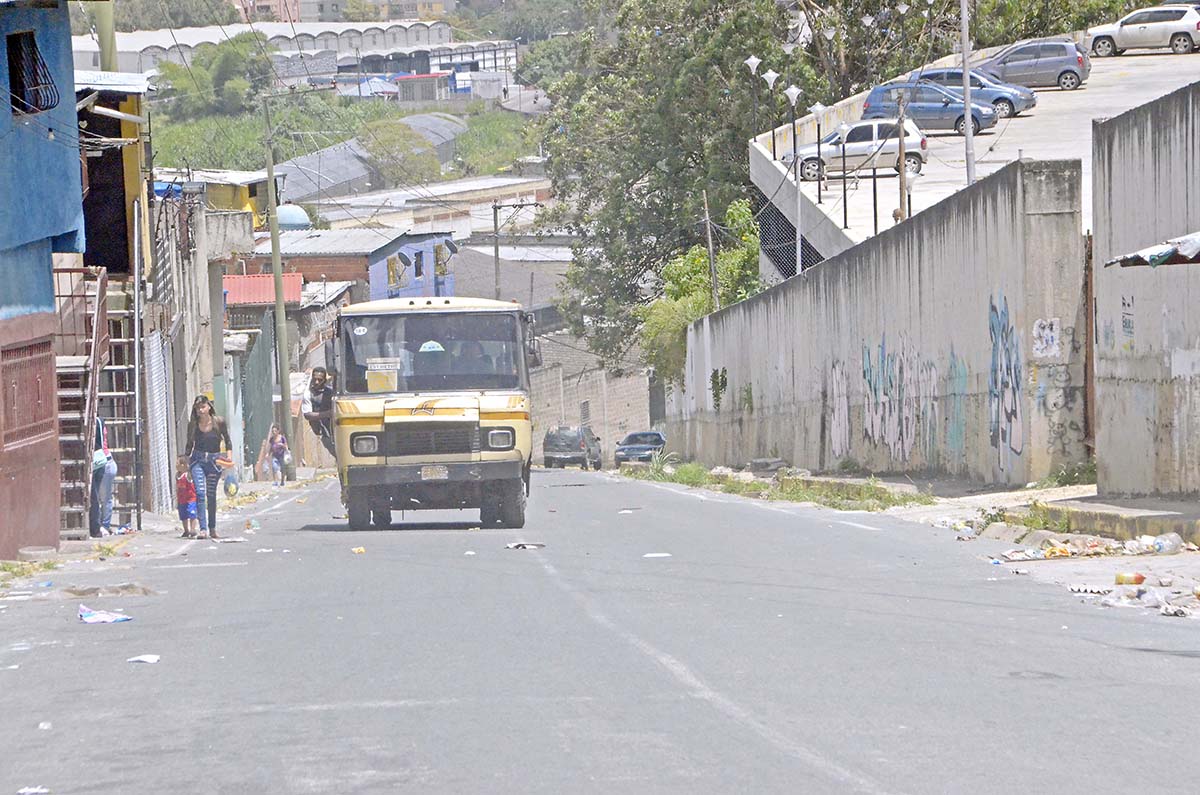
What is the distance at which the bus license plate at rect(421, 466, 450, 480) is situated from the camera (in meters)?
20.0

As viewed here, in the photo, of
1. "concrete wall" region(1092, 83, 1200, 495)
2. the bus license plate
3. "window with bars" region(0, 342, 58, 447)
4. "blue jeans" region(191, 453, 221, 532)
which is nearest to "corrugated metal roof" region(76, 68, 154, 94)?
"window with bars" region(0, 342, 58, 447)

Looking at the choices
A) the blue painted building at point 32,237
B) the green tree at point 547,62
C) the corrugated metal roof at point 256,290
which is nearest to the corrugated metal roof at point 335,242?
the corrugated metal roof at point 256,290

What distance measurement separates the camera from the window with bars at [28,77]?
20.8 m

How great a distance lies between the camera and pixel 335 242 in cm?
8181

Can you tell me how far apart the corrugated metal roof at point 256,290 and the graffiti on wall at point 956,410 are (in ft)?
124

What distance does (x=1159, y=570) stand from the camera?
13.1 meters

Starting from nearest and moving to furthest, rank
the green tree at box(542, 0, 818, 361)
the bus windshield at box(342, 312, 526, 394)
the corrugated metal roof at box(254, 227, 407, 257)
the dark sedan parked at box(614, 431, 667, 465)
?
the bus windshield at box(342, 312, 526, 394) → the green tree at box(542, 0, 818, 361) → the dark sedan parked at box(614, 431, 667, 465) → the corrugated metal roof at box(254, 227, 407, 257)

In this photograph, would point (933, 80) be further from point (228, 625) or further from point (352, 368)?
Answer: point (228, 625)

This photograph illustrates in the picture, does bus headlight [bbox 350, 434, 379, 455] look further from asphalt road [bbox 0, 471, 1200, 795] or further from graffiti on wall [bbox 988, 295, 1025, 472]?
graffiti on wall [bbox 988, 295, 1025, 472]

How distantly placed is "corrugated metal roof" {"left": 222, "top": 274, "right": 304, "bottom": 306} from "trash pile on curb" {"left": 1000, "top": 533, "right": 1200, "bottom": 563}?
47.7 meters

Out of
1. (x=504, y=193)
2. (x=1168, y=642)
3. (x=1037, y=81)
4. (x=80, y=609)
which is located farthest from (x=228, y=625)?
(x=504, y=193)

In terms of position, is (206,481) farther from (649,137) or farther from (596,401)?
(596,401)

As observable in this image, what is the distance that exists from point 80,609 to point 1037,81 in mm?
58046

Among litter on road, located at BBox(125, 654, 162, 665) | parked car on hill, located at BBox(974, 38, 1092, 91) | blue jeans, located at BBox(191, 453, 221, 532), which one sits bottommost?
litter on road, located at BBox(125, 654, 162, 665)
